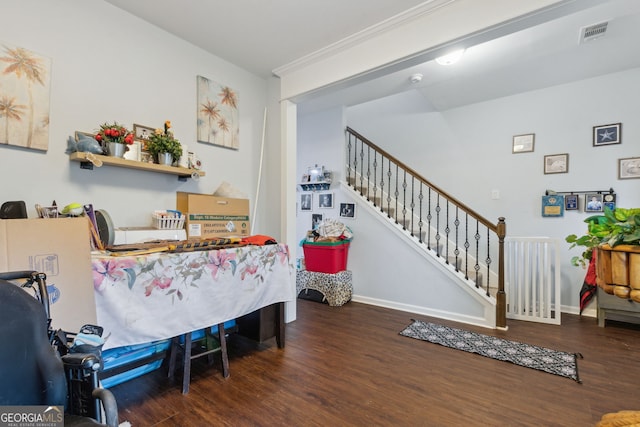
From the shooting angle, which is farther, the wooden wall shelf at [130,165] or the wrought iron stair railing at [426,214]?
the wrought iron stair railing at [426,214]

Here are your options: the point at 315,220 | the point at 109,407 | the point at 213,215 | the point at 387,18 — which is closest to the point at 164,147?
the point at 213,215

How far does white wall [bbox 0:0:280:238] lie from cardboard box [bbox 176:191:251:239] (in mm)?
302

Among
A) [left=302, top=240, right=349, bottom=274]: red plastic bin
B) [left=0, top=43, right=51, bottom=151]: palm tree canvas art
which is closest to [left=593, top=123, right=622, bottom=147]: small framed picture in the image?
[left=302, top=240, right=349, bottom=274]: red plastic bin

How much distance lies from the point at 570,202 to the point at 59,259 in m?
4.84

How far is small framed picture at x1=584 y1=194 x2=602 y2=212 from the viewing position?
3.45 m

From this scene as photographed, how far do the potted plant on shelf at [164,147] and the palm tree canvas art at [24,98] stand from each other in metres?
0.58

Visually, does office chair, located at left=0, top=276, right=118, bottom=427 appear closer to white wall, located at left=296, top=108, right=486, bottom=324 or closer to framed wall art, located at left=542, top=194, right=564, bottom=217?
white wall, located at left=296, top=108, right=486, bottom=324

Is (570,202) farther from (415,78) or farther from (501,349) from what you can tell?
(415,78)

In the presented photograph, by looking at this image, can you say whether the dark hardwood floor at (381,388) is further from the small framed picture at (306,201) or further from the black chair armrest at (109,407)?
the small framed picture at (306,201)

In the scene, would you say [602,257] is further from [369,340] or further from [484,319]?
[484,319]

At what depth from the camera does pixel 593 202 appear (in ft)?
11.4

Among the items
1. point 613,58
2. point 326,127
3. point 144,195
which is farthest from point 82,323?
point 613,58

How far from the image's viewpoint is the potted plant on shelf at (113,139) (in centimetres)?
195

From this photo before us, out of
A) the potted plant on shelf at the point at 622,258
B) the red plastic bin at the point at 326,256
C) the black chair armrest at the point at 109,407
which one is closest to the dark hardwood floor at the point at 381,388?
the black chair armrest at the point at 109,407
